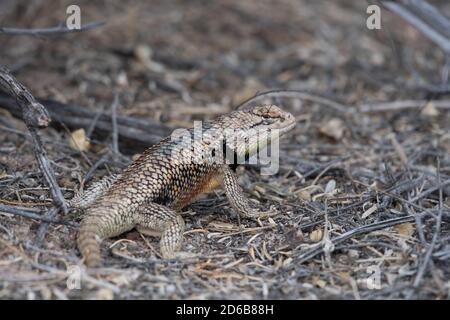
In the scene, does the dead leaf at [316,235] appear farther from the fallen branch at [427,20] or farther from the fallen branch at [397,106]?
the fallen branch at [397,106]

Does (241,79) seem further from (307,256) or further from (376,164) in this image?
(307,256)

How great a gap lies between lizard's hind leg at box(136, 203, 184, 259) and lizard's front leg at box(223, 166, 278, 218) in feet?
2.15

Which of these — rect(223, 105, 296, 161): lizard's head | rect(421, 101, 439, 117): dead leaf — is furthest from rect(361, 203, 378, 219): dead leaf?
rect(421, 101, 439, 117): dead leaf

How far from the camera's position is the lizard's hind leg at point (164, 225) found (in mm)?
4773

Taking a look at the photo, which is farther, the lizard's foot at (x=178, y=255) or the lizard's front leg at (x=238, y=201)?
the lizard's front leg at (x=238, y=201)

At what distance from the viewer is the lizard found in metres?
4.79

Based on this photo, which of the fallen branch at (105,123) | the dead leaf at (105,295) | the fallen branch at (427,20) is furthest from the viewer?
the fallen branch at (427,20)

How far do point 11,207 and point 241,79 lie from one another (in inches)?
200

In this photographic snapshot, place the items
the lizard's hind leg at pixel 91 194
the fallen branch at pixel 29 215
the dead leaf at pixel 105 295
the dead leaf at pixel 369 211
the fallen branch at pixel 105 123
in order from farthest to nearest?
the fallen branch at pixel 105 123 < the dead leaf at pixel 369 211 < the lizard's hind leg at pixel 91 194 < the fallen branch at pixel 29 215 < the dead leaf at pixel 105 295

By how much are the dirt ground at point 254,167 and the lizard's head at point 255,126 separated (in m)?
0.53

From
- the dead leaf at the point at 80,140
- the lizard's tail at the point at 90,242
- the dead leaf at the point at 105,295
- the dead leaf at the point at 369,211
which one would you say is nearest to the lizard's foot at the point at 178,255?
the lizard's tail at the point at 90,242

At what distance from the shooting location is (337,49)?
10.1 metres

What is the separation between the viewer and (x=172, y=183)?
5.29 metres
